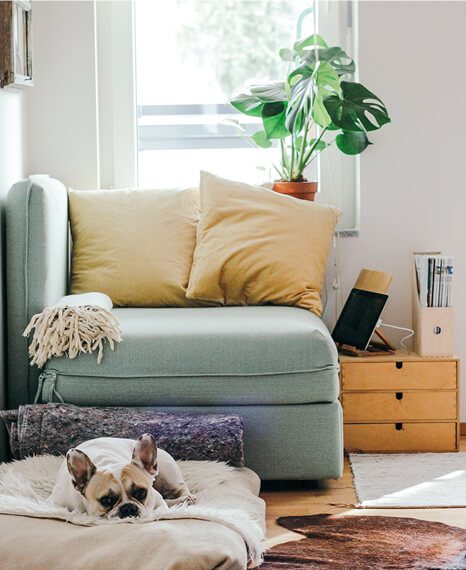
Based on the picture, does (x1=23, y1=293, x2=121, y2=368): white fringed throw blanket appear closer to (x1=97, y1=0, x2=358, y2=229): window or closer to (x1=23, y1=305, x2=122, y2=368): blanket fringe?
(x1=23, y1=305, x2=122, y2=368): blanket fringe

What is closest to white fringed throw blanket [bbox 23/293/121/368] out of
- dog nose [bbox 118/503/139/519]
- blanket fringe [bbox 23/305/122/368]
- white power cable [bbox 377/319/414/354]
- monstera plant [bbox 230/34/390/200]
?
blanket fringe [bbox 23/305/122/368]

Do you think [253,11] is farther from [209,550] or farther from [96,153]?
[209,550]

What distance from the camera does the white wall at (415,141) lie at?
3723 millimetres

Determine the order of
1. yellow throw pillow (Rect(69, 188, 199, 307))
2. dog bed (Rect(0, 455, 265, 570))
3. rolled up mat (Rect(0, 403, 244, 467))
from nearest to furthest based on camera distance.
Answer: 1. dog bed (Rect(0, 455, 265, 570))
2. rolled up mat (Rect(0, 403, 244, 467))
3. yellow throw pillow (Rect(69, 188, 199, 307))

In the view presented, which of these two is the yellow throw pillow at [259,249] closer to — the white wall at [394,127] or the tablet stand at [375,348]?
the tablet stand at [375,348]

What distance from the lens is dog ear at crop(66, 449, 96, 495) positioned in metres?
2.27

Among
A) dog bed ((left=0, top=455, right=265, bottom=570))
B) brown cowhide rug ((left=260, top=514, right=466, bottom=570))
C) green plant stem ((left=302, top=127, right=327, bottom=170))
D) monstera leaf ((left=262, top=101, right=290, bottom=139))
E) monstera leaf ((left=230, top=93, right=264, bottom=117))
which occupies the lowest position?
brown cowhide rug ((left=260, top=514, right=466, bottom=570))

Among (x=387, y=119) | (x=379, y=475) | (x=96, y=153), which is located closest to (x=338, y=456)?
(x=379, y=475)

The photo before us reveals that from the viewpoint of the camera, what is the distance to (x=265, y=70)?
3.96m

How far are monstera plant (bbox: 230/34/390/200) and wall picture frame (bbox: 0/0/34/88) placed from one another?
0.77 meters

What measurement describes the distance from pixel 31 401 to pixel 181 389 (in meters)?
0.51

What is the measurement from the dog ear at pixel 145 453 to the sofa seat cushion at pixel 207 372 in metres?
0.52

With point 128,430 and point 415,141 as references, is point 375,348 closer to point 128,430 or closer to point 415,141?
point 415,141

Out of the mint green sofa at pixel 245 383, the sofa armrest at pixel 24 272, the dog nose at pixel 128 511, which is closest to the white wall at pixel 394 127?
the sofa armrest at pixel 24 272
